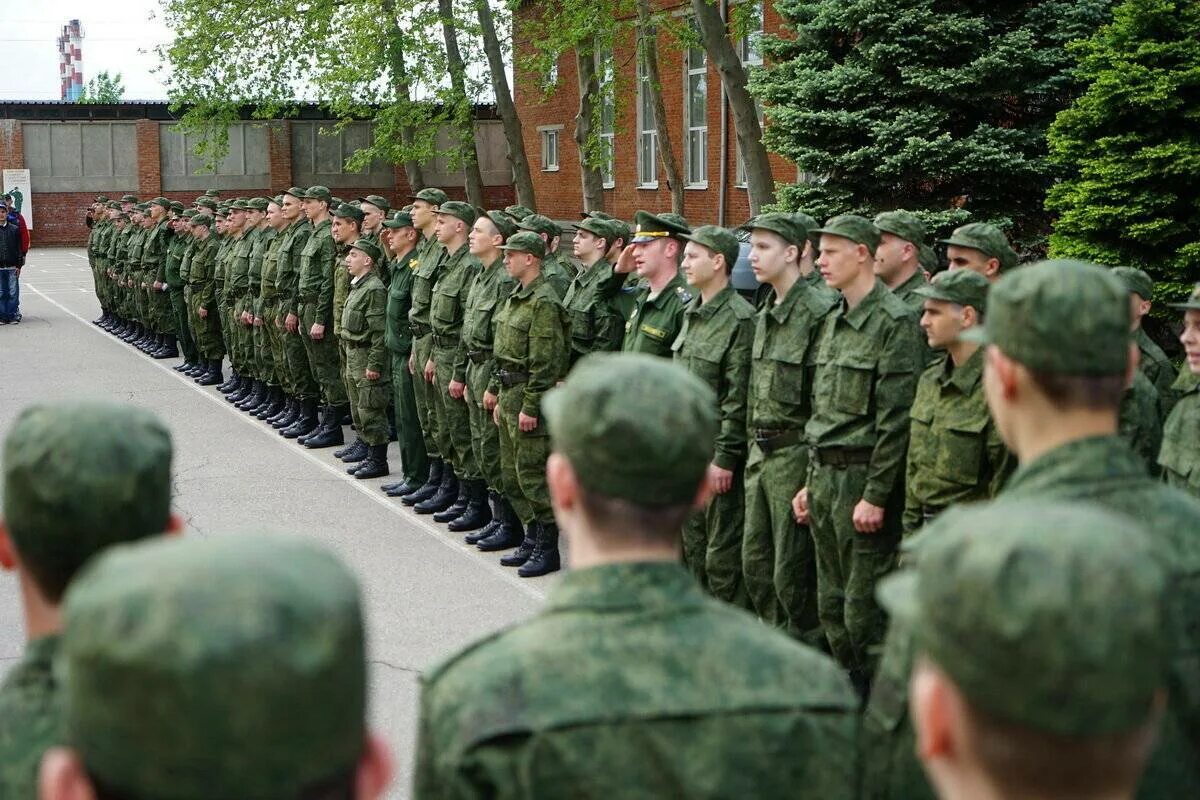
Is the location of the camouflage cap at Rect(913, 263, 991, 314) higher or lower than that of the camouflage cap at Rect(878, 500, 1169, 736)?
higher

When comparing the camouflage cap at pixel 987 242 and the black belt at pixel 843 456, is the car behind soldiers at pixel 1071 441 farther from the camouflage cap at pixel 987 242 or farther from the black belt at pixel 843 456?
the camouflage cap at pixel 987 242

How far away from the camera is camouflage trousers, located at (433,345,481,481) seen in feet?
34.1

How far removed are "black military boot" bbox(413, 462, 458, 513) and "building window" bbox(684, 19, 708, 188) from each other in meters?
18.3

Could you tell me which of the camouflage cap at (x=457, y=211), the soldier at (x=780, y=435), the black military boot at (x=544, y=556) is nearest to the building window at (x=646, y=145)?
the camouflage cap at (x=457, y=211)

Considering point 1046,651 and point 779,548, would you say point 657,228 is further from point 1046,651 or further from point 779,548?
point 1046,651

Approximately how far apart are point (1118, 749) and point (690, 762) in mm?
841

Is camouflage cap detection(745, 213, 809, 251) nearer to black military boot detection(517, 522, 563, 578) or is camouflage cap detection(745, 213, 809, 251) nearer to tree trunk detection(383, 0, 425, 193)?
black military boot detection(517, 522, 563, 578)

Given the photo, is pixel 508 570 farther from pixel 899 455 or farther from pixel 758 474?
pixel 899 455

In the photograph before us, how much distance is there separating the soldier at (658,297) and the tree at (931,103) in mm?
5424

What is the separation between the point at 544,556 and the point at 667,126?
19.2 meters

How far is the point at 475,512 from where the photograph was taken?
10453 millimetres

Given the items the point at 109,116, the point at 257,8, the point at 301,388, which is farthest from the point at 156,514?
the point at 109,116

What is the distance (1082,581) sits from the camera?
1.64 metres

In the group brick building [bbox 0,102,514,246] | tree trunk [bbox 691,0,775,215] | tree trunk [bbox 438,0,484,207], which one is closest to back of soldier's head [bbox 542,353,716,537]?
tree trunk [bbox 691,0,775,215]
